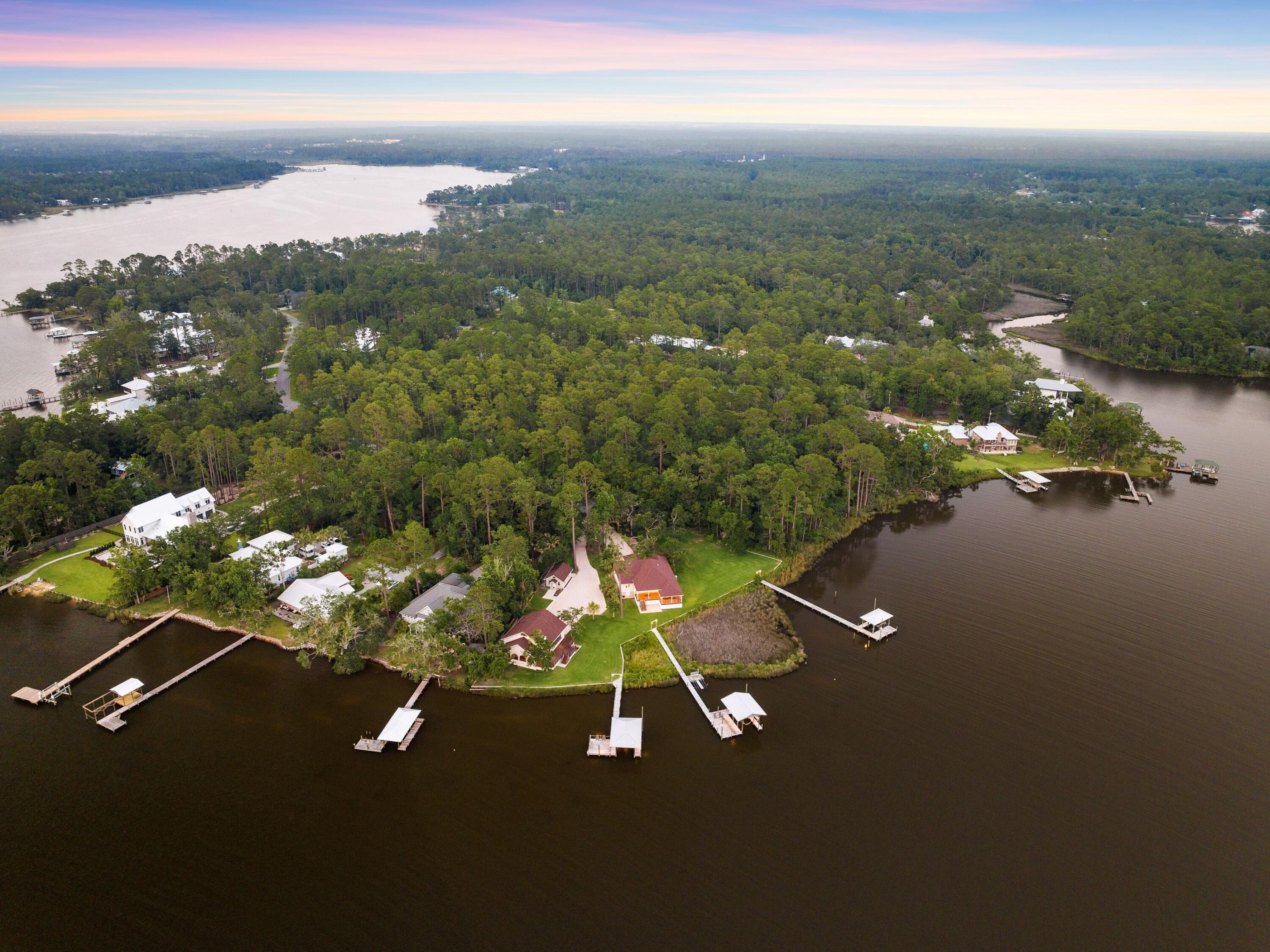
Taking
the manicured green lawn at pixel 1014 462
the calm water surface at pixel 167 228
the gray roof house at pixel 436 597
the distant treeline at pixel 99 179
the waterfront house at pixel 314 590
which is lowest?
the waterfront house at pixel 314 590

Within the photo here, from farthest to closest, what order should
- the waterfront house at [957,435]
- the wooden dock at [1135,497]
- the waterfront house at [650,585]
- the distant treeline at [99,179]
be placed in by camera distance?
the distant treeline at [99,179] < the waterfront house at [957,435] < the wooden dock at [1135,497] < the waterfront house at [650,585]

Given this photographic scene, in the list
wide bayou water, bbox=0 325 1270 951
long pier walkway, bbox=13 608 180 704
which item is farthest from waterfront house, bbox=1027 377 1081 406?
long pier walkway, bbox=13 608 180 704

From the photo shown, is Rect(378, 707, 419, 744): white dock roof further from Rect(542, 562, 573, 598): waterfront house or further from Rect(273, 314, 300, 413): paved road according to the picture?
Rect(273, 314, 300, 413): paved road

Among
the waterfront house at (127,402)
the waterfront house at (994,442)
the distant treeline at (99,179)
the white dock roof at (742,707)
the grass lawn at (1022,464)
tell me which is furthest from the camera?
the distant treeline at (99,179)

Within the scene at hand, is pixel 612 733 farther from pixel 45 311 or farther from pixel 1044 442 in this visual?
pixel 45 311

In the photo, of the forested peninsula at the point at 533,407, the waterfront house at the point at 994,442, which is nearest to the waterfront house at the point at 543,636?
the forested peninsula at the point at 533,407

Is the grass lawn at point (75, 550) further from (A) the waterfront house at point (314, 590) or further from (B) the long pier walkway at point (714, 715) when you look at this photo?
(B) the long pier walkway at point (714, 715)

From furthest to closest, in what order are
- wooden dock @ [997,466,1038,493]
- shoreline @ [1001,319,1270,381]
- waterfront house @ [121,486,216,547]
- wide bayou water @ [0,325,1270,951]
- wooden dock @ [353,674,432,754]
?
shoreline @ [1001,319,1270,381] → wooden dock @ [997,466,1038,493] → waterfront house @ [121,486,216,547] → wooden dock @ [353,674,432,754] → wide bayou water @ [0,325,1270,951]

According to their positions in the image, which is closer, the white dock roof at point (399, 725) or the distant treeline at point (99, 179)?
the white dock roof at point (399, 725)
